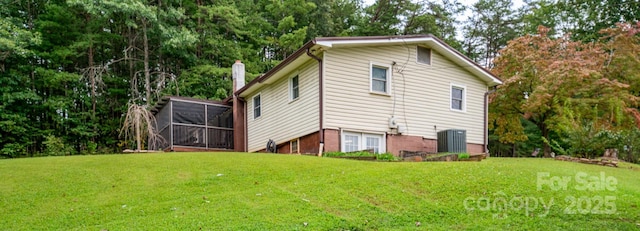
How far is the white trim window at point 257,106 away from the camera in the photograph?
1944cm

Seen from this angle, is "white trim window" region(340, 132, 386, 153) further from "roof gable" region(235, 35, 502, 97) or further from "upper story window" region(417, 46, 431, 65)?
"upper story window" region(417, 46, 431, 65)

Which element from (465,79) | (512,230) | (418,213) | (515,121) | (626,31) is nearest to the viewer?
(512,230)

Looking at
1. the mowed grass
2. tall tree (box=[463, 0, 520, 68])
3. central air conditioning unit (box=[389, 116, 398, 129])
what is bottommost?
the mowed grass

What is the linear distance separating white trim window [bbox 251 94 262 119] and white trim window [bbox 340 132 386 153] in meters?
5.18

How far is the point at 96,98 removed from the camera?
2677 cm

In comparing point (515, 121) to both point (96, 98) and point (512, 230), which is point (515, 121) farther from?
point (96, 98)

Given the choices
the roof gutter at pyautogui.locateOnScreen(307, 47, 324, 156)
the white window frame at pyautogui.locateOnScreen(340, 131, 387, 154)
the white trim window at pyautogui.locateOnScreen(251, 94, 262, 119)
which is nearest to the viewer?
the roof gutter at pyautogui.locateOnScreen(307, 47, 324, 156)

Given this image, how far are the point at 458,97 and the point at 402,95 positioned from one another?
2834 millimetres

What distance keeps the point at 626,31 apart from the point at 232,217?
66.9 ft

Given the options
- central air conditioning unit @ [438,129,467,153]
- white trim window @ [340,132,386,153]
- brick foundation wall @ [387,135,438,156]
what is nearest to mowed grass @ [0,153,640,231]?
white trim window @ [340,132,386,153]

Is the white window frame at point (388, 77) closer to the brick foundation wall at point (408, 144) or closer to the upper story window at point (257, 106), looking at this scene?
the brick foundation wall at point (408, 144)

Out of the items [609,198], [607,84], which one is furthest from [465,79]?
[609,198]

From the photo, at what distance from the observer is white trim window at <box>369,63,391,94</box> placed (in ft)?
52.5

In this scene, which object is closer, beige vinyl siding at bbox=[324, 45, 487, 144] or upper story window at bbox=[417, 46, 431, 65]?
beige vinyl siding at bbox=[324, 45, 487, 144]
